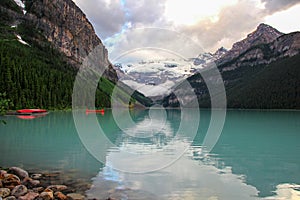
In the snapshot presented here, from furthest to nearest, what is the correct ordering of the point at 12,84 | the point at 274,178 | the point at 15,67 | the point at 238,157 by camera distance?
the point at 15,67 < the point at 12,84 < the point at 238,157 < the point at 274,178

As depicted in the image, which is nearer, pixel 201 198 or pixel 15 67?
pixel 201 198

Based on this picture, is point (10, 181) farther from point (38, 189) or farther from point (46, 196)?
point (46, 196)

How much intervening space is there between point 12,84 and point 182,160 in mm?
79071

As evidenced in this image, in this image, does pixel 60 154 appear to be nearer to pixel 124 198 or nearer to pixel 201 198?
pixel 124 198

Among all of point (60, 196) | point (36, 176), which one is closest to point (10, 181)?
point (36, 176)

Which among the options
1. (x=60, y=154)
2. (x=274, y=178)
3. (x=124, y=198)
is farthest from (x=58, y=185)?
(x=274, y=178)

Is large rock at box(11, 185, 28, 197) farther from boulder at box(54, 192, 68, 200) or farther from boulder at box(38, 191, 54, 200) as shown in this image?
boulder at box(54, 192, 68, 200)

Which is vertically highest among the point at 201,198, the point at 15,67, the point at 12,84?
the point at 15,67

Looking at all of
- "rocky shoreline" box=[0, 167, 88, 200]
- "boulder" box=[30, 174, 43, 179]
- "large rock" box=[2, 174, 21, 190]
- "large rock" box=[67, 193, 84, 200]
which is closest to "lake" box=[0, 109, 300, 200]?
"large rock" box=[67, 193, 84, 200]

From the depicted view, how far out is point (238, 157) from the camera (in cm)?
2936

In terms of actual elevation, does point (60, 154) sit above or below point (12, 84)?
below

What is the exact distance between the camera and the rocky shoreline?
571 inches

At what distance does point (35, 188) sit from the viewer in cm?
1608

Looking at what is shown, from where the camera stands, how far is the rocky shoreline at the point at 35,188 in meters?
14.5
